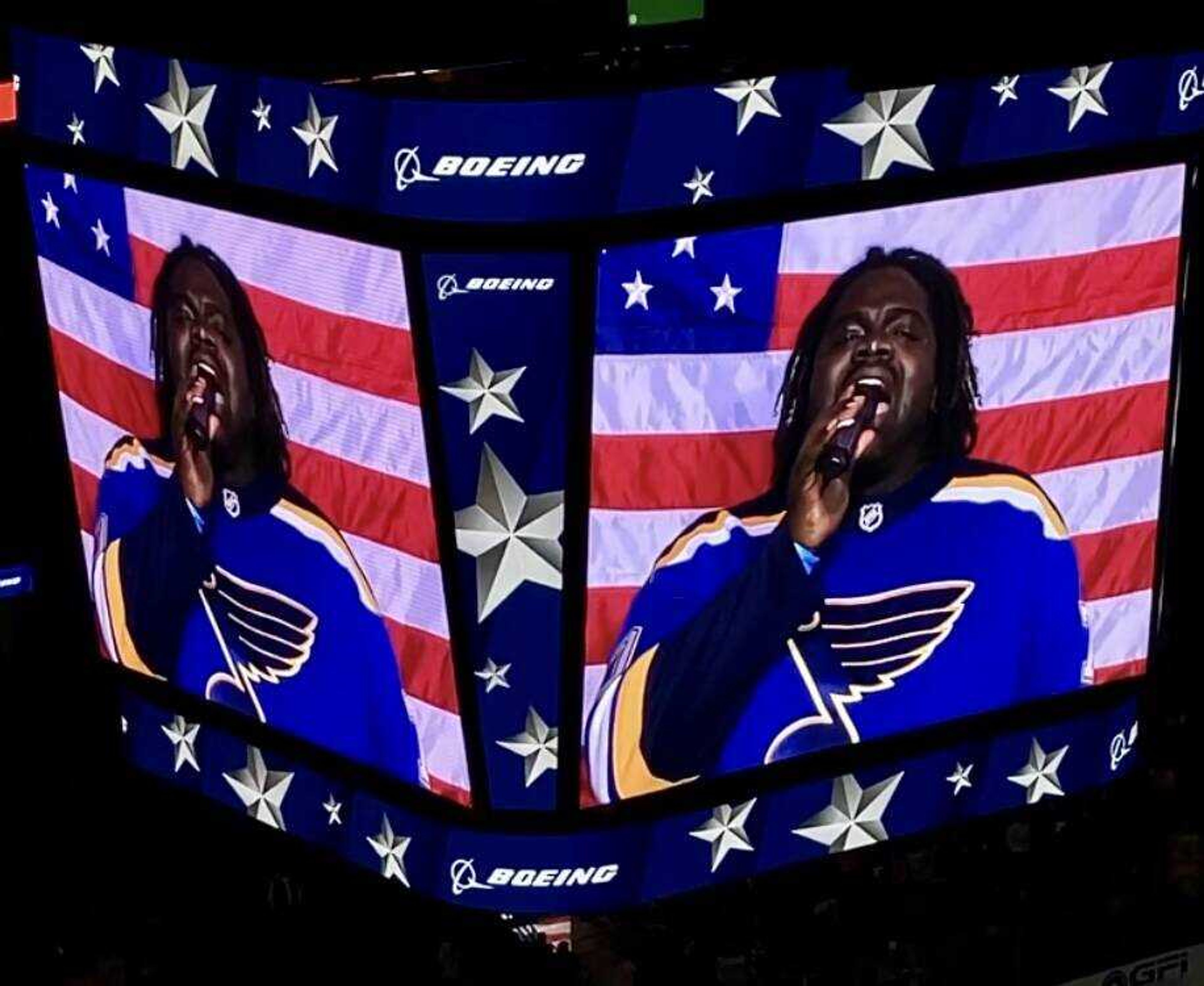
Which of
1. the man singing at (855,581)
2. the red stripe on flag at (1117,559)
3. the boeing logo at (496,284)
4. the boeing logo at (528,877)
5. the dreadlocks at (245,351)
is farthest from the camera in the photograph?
the red stripe on flag at (1117,559)

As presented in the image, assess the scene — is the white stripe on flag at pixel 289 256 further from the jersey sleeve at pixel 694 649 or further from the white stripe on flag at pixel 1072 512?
the jersey sleeve at pixel 694 649

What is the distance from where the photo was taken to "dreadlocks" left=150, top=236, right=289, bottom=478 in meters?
14.7

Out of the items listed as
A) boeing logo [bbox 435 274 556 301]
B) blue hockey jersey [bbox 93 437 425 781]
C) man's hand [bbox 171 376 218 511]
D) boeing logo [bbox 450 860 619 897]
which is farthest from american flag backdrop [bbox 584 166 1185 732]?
man's hand [bbox 171 376 218 511]

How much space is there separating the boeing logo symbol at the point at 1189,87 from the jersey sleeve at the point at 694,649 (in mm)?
2509

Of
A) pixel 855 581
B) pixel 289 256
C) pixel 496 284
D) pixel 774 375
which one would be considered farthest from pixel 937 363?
pixel 289 256

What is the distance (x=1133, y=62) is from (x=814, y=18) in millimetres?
1634

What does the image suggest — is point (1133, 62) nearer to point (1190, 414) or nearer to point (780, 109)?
point (780, 109)

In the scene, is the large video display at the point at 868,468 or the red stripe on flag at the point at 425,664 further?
the red stripe on flag at the point at 425,664

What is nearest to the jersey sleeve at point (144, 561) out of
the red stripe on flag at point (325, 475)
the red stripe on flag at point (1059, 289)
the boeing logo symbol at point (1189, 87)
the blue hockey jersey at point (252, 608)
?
the blue hockey jersey at point (252, 608)

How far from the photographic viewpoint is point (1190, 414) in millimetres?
19375

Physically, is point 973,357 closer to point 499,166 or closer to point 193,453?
point 499,166

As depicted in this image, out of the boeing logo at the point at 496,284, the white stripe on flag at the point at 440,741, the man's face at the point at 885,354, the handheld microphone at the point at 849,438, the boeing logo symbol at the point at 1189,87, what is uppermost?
the boeing logo symbol at the point at 1189,87

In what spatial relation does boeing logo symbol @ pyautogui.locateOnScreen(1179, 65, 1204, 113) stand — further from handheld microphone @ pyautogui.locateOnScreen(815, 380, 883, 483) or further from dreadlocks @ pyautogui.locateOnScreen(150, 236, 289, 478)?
dreadlocks @ pyautogui.locateOnScreen(150, 236, 289, 478)

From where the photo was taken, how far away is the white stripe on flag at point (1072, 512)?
564 inches
